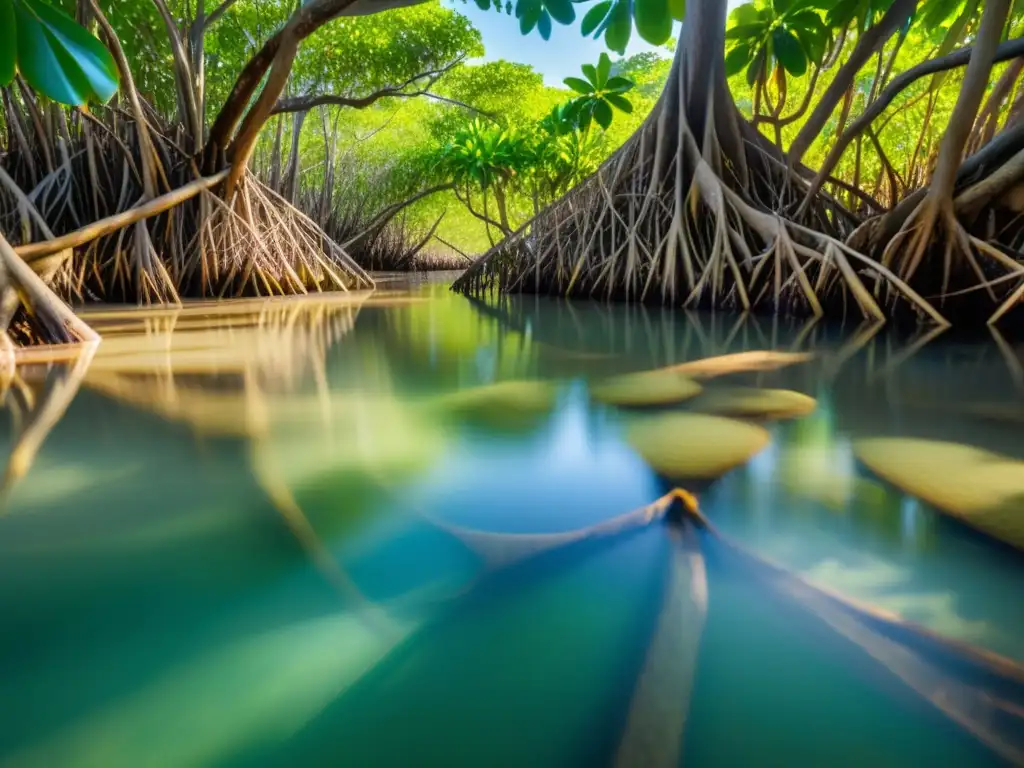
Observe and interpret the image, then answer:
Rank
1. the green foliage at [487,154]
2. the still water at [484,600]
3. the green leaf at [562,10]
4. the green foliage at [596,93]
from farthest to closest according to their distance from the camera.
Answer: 1. the green foliage at [487,154]
2. the green foliage at [596,93]
3. the green leaf at [562,10]
4. the still water at [484,600]

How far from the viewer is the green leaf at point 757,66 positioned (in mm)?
4926

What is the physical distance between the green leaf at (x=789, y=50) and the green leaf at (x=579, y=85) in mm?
2772

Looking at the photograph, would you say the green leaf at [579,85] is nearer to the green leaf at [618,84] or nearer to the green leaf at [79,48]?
the green leaf at [618,84]

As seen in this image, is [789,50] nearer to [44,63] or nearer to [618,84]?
[618,84]

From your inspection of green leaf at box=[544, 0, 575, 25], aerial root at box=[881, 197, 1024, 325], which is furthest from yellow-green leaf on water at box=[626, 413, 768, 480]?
green leaf at box=[544, 0, 575, 25]

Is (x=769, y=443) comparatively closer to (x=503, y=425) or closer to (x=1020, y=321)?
(x=503, y=425)

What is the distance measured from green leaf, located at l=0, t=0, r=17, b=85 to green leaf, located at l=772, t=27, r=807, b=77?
4.59 meters

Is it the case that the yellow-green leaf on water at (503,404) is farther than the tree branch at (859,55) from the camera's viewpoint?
No

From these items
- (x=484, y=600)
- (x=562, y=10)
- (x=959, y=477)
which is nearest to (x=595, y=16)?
(x=562, y=10)

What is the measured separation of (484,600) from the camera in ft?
1.81

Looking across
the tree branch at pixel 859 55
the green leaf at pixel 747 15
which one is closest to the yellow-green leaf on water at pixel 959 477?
the tree branch at pixel 859 55

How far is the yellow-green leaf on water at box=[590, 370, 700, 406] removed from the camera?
135 centimetres

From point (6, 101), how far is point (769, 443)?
5431 millimetres

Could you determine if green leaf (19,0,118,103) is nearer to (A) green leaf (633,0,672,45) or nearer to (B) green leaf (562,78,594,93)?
(A) green leaf (633,0,672,45)
